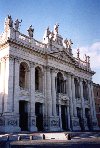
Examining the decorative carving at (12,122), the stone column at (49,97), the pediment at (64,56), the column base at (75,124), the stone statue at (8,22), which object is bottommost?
the column base at (75,124)

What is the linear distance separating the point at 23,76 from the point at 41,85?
2678 mm

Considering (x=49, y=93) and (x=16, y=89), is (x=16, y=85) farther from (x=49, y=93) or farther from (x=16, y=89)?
(x=49, y=93)

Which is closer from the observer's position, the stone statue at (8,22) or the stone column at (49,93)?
the stone statue at (8,22)

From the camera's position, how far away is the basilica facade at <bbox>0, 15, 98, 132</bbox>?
25.9 meters

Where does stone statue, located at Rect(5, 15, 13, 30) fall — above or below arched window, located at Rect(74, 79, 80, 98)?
above

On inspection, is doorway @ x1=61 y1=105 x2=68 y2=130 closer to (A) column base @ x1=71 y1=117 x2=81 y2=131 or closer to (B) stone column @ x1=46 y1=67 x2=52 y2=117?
(A) column base @ x1=71 y1=117 x2=81 y2=131

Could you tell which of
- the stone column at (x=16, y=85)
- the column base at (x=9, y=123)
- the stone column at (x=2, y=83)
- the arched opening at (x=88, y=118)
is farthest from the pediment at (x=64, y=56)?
the column base at (x=9, y=123)

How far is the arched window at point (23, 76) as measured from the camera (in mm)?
28652

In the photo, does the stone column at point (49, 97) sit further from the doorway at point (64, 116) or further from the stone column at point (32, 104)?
the doorway at point (64, 116)

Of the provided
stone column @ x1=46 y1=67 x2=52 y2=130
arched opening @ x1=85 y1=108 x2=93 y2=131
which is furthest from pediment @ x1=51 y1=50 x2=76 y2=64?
arched opening @ x1=85 y1=108 x2=93 y2=131

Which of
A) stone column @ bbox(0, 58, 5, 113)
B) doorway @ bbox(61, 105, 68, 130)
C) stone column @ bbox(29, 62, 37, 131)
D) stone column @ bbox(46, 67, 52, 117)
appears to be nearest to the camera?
stone column @ bbox(0, 58, 5, 113)

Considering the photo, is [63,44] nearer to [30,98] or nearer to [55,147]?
[30,98]

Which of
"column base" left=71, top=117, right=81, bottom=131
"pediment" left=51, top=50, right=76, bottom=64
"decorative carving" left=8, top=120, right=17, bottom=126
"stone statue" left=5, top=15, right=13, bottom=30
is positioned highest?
"stone statue" left=5, top=15, right=13, bottom=30

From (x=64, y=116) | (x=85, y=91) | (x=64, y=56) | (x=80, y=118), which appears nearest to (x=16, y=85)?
(x=64, y=116)
